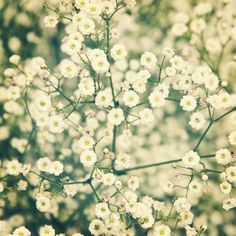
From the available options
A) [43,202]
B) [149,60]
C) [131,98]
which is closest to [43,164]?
[43,202]

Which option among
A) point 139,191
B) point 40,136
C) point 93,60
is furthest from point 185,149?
point 93,60

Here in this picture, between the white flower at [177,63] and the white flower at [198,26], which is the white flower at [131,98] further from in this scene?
the white flower at [198,26]

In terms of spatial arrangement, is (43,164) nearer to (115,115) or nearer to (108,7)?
(115,115)

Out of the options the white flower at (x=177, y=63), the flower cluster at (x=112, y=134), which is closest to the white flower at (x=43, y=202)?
the flower cluster at (x=112, y=134)

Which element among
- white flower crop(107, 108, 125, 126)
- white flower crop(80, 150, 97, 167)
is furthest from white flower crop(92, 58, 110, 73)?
white flower crop(80, 150, 97, 167)

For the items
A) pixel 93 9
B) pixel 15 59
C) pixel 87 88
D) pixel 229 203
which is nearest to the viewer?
pixel 93 9

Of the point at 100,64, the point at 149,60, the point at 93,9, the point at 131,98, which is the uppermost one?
the point at 93,9
